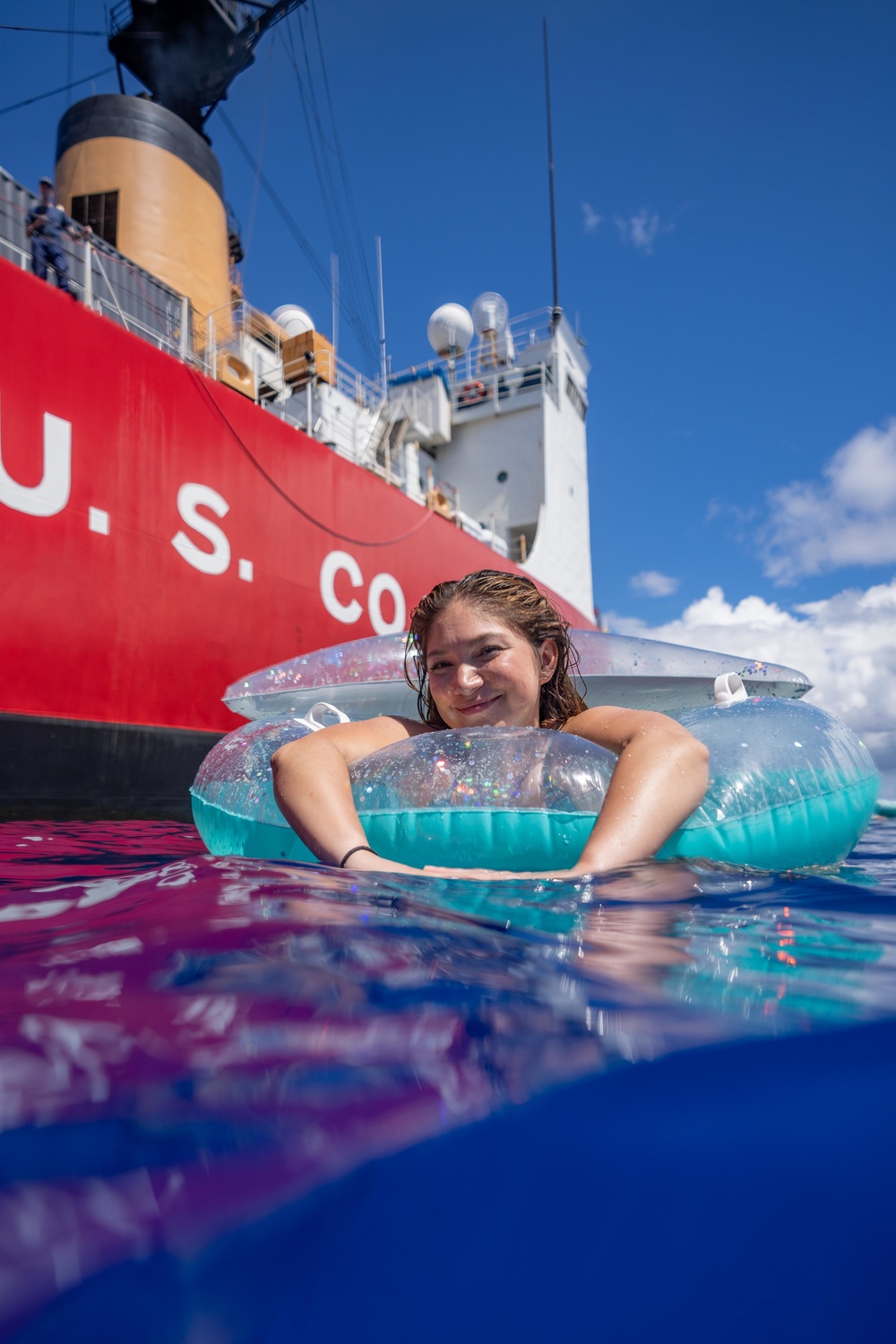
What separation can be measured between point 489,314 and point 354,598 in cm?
1047

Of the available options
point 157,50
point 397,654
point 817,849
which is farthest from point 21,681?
point 157,50

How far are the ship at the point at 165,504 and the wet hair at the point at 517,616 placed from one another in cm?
121

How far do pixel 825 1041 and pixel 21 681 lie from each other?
14.3 feet

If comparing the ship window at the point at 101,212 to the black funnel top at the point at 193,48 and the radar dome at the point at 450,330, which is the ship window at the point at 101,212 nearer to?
the black funnel top at the point at 193,48

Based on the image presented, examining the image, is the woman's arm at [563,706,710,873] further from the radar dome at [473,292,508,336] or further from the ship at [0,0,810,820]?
the radar dome at [473,292,508,336]

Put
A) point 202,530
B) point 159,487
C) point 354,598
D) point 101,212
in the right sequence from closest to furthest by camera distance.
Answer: point 159,487 < point 202,530 < point 354,598 < point 101,212

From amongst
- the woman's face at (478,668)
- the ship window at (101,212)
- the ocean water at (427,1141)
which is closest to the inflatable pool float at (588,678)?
the woman's face at (478,668)

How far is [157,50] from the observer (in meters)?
9.60

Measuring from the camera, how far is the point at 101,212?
25.2ft

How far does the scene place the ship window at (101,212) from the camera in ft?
25.2

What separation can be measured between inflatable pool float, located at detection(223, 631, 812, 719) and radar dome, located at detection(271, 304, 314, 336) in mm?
10735

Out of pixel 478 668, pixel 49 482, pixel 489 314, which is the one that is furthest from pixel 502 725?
pixel 489 314

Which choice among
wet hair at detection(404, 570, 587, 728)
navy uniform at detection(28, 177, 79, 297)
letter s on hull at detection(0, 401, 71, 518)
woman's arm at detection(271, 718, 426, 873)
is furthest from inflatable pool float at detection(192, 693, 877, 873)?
navy uniform at detection(28, 177, 79, 297)

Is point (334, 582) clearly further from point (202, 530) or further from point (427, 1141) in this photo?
point (427, 1141)
